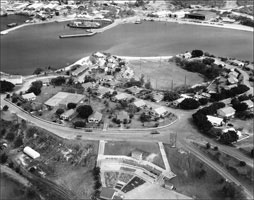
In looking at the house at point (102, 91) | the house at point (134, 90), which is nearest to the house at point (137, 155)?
the house at point (102, 91)

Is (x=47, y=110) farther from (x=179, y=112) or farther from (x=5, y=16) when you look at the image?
(x=5, y=16)

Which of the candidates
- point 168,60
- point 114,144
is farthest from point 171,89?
point 114,144

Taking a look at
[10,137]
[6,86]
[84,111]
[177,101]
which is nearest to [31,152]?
[10,137]

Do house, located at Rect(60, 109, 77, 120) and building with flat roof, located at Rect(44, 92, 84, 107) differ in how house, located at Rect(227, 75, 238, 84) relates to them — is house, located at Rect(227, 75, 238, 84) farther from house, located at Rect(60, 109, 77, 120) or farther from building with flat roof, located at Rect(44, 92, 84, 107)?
house, located at Rect(60, 109, 77, 120)

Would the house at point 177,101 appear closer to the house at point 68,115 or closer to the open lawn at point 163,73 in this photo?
the open lawn at point 163,73

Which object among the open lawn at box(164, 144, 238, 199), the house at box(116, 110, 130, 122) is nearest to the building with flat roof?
the house at box(116, 110, 130, 122)
